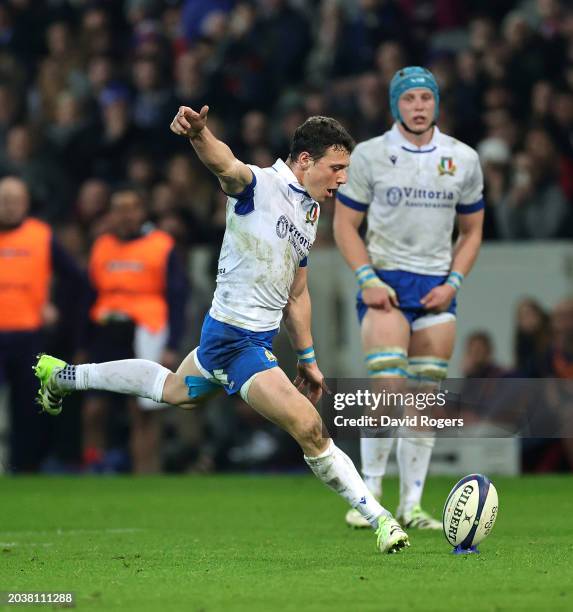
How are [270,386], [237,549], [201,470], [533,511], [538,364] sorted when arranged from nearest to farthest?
A: [270,386] < [237,549] < [533,511] < [538,364] < [201,470]

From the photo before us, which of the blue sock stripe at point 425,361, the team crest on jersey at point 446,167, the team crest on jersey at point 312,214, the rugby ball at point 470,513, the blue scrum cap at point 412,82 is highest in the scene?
the blue scrum cap at point 412,82

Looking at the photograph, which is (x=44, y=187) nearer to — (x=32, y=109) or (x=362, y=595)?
(x=32, y=109)

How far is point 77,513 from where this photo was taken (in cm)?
1050

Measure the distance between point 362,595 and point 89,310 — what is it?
8.38m

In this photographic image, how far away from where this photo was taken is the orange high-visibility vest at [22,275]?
13414 mm

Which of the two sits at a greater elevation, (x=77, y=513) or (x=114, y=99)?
(x=114, y=99)

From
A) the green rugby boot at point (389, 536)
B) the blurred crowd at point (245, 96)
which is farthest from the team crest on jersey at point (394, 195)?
the blurred crowd at point (245, 96)

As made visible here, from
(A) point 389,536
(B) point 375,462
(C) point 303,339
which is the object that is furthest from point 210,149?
(B) point 375,462

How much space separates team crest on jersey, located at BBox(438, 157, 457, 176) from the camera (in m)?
9.27

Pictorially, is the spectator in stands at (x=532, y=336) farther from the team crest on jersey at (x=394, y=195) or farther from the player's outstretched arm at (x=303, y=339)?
the player's outstretched arm at (x=303, y=339)

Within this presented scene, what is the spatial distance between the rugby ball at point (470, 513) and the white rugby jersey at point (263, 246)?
1.26m

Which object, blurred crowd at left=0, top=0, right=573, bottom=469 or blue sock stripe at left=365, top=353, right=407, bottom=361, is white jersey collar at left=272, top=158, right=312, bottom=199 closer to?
blue sock stripe at left=365, top=353, right=407, bottom=361

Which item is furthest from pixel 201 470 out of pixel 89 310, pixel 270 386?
pixel 270 386

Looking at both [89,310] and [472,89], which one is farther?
[472,89]
